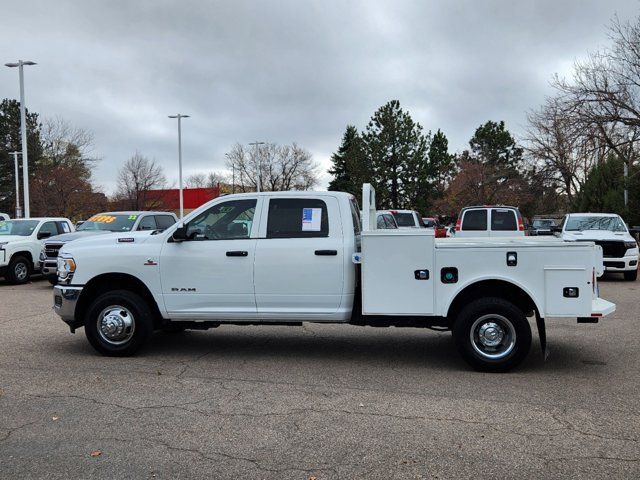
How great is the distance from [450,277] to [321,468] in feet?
9.69

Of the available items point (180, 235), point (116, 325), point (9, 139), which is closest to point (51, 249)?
point (116, 325)

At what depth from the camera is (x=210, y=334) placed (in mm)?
8781

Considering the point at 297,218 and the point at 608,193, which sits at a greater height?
the point at 608,193

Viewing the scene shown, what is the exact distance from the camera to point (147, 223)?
16.5m

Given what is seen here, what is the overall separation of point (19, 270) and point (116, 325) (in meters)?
10.8

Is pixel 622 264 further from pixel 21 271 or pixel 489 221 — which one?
pixel 21 271

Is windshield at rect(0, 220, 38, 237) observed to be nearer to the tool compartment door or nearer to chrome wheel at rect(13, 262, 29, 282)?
chrome wheel at rect(13, 262, 29, 282)

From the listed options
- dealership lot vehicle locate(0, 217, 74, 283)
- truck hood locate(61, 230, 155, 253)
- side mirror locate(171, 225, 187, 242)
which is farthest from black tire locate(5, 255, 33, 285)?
side mirror locate(171, 225, 187, 242)

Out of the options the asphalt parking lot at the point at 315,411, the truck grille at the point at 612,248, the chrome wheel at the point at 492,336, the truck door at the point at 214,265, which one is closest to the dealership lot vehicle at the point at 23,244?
the asphalt parking lot at the point at 315,411

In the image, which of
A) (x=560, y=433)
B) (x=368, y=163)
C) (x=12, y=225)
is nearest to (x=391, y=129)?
(x=368, y=163)

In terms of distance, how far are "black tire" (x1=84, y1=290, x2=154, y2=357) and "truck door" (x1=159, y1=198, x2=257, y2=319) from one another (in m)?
0.35

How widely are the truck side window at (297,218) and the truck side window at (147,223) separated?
10.1m

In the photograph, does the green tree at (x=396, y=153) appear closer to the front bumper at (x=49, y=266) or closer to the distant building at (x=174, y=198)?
the distant building at (x=174, y=198)

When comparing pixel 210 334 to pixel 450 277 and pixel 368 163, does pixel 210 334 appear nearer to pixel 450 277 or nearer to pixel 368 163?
pixel 450 277
